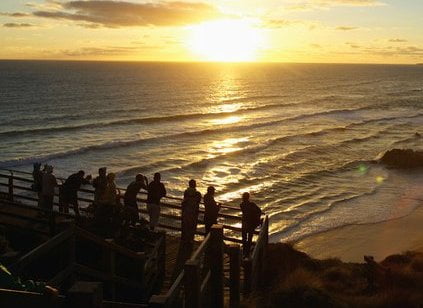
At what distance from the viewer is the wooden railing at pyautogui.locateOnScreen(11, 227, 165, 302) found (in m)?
6.82

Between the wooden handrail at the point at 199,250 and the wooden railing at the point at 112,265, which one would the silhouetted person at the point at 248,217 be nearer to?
the wooden railing at the point at 112,265

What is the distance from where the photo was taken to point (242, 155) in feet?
124

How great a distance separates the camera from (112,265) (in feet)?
25.5

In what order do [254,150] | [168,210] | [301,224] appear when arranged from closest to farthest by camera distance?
[301,224] < [168,210] < [254,150]

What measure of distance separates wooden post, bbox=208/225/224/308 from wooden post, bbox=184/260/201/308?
1192mm

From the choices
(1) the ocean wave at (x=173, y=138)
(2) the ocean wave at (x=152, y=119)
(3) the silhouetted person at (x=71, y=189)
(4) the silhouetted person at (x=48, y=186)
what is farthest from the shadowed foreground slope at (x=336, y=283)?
(2) the ocean wave at (x=152, y=119)

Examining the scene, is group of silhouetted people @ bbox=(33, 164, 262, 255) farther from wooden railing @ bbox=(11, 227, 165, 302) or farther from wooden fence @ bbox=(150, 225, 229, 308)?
wooden fence @ bbox=(150, 225, 229, 308)

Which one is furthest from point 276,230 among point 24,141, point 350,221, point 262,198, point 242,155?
point 24,141

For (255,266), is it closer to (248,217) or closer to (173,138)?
(248,217)

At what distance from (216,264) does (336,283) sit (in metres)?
5.43

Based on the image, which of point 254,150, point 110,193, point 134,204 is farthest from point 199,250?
point 254,150

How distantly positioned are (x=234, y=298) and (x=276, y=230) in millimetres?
12689

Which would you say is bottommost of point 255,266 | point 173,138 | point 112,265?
point 173,138

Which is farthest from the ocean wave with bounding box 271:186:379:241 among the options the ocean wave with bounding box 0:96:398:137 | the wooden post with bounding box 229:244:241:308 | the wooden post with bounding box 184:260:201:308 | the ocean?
the ocean wave with bounding box 0:96:398:137
